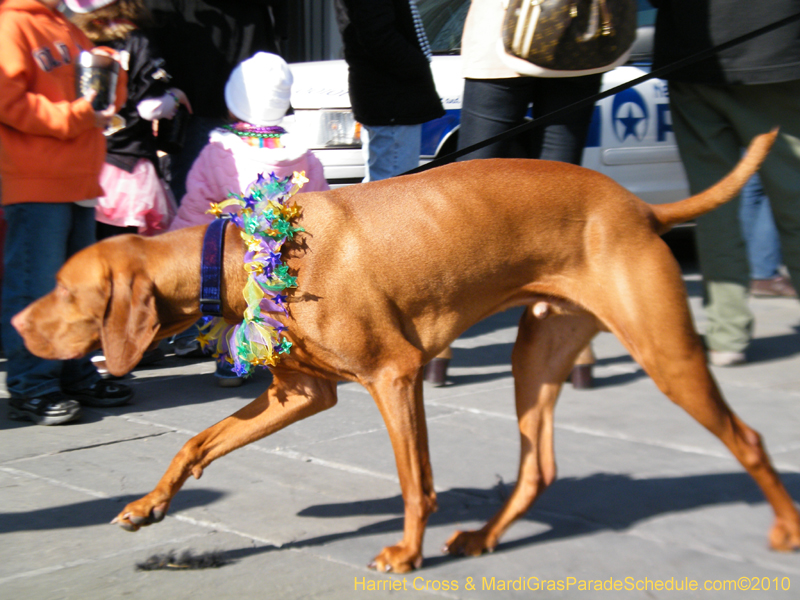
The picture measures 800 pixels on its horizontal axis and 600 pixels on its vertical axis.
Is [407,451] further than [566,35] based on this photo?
No

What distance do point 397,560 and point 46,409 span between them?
2.31 metres

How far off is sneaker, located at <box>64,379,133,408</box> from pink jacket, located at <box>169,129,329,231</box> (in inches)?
37.2

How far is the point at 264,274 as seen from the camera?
9.18ft

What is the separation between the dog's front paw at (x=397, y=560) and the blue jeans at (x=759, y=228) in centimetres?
445

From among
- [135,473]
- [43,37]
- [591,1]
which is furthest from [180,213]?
[591,1]

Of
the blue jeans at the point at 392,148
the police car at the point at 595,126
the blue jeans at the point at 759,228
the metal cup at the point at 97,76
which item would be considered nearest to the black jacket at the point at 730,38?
the blue jeans at the point at 392,148

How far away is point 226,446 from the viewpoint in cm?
313

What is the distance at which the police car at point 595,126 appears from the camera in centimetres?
Result: 677

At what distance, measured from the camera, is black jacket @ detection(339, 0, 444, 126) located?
503 centimetres

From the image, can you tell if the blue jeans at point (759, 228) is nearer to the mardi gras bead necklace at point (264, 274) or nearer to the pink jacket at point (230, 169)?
the pink jacket at point (230, 169)

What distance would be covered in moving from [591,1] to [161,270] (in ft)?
7.32

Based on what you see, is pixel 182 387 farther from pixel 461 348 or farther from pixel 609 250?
pixel 609 250

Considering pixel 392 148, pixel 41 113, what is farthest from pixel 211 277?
pixel 392 148

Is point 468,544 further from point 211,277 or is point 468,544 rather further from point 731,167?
point 731,167
